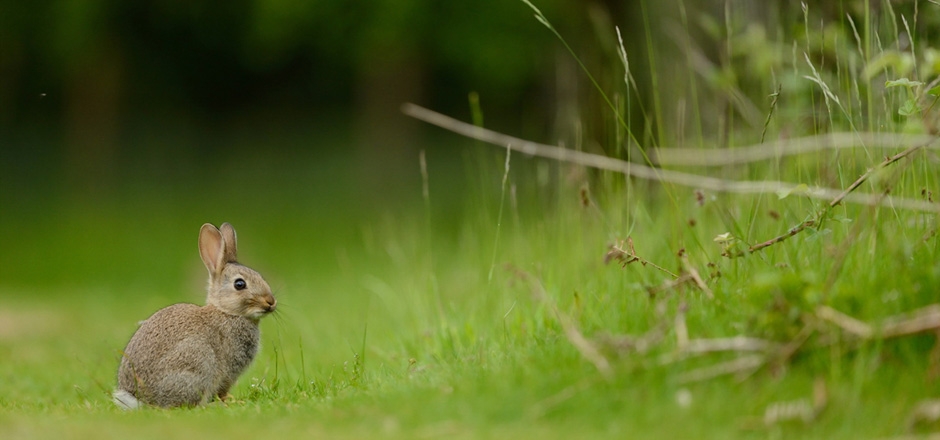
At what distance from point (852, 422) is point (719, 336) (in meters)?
0.63

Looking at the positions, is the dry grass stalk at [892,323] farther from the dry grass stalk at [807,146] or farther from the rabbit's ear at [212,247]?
the rabbit's ear at [212,247]

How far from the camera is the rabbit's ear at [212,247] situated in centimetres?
602

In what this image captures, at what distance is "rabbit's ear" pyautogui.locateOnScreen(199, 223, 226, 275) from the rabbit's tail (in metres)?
0.89

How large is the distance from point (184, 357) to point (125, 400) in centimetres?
35

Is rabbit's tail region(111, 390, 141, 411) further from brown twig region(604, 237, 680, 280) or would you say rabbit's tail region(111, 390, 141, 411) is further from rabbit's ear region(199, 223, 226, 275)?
brown twig region(604, 237, 680, 280)

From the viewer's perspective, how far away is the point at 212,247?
6.11 metres

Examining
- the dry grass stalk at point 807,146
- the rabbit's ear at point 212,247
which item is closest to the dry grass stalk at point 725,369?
the dry grass stalk at point 807,146

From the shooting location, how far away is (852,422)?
155 inches

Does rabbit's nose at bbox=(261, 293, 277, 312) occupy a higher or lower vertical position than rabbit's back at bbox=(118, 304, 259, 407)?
higher

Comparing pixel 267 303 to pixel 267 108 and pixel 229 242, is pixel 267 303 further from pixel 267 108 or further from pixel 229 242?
pixel 267 108

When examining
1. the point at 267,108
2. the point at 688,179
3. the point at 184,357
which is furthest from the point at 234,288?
the point at 267,108

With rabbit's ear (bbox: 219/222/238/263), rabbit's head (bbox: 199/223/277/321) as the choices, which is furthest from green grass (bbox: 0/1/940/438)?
rabbit's ear (bbox: 219/222/238/263)

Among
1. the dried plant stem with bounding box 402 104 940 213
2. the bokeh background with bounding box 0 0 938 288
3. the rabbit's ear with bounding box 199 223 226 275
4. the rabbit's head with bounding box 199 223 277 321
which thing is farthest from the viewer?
the bokeh background with bounding box 0 0 938 288

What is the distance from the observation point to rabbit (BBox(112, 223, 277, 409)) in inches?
211
